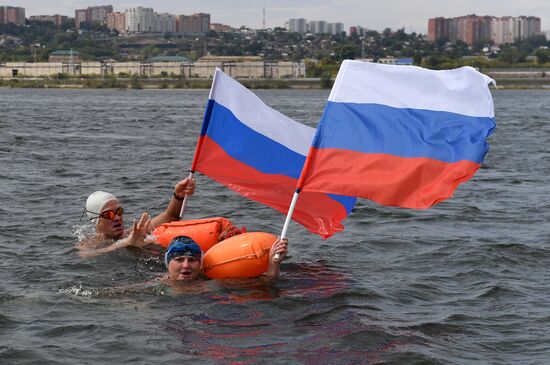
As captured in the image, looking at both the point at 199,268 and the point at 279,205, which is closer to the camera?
the point at 199,268

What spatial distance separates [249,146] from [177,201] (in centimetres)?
123

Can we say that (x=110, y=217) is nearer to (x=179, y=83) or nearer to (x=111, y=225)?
(x=111, y=225)

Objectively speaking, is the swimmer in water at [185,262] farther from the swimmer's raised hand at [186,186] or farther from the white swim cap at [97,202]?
the white swim cap at [97,202]

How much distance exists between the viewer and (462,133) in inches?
411

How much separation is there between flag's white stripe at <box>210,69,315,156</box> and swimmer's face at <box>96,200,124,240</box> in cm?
187

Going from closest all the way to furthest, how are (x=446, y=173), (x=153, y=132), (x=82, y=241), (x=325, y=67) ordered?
(x=446, y=173) < (x=82, y=241) < (x=153, y=132) < (x=325, y=67)

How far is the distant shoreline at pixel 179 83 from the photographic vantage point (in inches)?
6511

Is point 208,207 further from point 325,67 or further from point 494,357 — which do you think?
point 325,67

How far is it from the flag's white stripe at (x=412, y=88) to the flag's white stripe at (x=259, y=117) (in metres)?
1.91

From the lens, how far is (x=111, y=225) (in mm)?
13055

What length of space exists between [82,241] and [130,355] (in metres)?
5.16

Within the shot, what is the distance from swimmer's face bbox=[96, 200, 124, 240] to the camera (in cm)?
1303

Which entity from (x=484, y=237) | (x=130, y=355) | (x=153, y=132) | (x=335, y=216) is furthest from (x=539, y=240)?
(x=153, y=132)

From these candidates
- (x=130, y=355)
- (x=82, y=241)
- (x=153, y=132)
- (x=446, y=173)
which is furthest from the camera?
(x=153, y=132)
